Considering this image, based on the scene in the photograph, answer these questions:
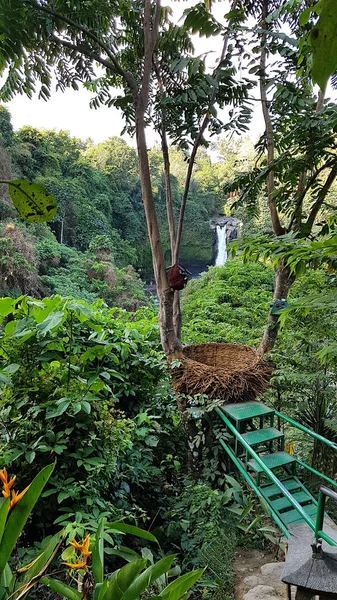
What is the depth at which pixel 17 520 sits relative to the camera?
732 millimetres

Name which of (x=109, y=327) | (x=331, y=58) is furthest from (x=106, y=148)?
(x=331, y=58)

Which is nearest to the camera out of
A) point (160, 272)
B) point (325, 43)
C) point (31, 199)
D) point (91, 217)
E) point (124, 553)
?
point (325, 43)

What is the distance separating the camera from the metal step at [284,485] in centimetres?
185

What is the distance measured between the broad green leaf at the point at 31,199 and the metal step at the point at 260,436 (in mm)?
1764

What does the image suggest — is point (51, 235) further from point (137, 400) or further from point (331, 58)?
point (331, 58)

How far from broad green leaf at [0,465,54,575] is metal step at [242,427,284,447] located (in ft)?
4.50

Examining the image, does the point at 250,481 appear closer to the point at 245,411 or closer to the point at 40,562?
the point at 245,411

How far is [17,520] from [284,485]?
1.66m

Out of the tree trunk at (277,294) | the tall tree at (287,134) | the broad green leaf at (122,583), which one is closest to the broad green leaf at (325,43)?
the broad green leaf at (122,583)

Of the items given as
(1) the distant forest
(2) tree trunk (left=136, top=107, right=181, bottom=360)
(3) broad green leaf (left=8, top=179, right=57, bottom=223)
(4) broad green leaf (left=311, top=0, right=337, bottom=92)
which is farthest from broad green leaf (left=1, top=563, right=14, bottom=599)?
(1) the distant forest

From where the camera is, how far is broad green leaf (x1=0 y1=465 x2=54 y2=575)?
72 centimetres

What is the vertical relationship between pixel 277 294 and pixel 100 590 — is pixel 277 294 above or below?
above

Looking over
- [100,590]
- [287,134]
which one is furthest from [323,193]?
[100,590]

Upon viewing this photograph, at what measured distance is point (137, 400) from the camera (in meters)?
1.93
